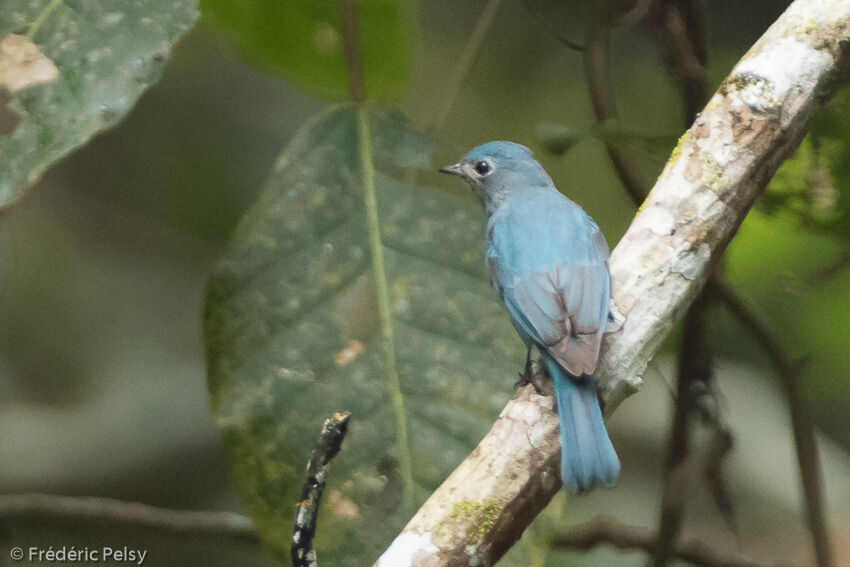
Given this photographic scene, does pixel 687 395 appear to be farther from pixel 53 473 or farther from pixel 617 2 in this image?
pixel 53 473

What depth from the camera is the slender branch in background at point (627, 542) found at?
104 inches

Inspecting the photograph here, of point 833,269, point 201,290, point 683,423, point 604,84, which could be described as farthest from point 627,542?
point 201,290

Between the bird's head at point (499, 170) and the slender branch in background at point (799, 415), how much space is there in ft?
2.13

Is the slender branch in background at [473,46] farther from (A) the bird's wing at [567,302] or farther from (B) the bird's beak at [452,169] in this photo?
(A) the bird's wing at [567,302]

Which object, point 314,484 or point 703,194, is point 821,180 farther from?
point 314,484

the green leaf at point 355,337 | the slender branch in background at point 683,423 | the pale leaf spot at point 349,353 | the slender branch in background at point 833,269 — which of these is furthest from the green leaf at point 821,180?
the pale leaf spot at point 349,353

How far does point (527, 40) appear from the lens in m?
3.36

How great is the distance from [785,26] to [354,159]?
101 centimetres

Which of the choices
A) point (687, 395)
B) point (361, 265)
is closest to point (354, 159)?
point (361, 265)

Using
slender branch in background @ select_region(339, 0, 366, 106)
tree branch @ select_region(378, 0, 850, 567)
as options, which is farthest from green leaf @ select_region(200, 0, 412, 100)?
tree branch @ select_region(378, 0, 850, 567)

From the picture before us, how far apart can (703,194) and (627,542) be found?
4.80 feet

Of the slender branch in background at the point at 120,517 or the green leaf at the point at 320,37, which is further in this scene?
the slender branch in background at the point at 120,517

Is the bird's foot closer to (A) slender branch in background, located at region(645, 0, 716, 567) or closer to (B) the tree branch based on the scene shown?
(B) the tree branch

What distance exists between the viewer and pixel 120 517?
2732 millimetres
